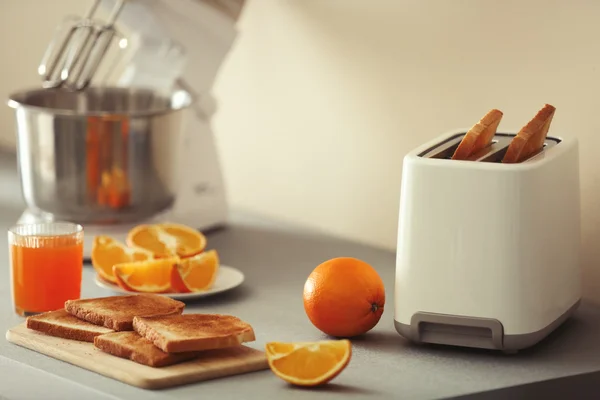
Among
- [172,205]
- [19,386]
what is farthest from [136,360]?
[172,205]

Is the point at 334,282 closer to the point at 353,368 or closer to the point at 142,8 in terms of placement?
the point at 353,368

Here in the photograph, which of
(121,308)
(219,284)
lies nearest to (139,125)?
(219,284)

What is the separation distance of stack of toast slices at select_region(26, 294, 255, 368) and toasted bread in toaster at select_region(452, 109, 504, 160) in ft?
1.06

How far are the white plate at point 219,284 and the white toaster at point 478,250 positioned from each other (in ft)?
→ 1.09

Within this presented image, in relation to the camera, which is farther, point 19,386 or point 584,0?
point 584,0

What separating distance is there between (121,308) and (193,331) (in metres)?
0.15

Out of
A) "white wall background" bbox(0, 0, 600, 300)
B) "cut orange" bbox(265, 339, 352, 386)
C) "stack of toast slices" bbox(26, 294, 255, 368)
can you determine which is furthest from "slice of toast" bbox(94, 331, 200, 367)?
"white wall background" bbox(0, 0, 600, 300)

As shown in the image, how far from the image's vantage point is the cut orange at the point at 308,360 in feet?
3.61

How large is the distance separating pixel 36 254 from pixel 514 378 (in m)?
0.64

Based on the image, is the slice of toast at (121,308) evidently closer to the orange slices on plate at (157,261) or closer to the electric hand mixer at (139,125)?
the orange slices on plate at (157,261)

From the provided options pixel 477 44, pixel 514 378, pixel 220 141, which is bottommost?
pixel 514 378

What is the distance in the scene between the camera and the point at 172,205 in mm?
1801

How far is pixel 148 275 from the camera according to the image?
146 centimetres

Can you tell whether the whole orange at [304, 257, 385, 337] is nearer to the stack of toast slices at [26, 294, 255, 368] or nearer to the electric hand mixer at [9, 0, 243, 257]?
the stack of toast slices at [26, 294, 255, 368]
